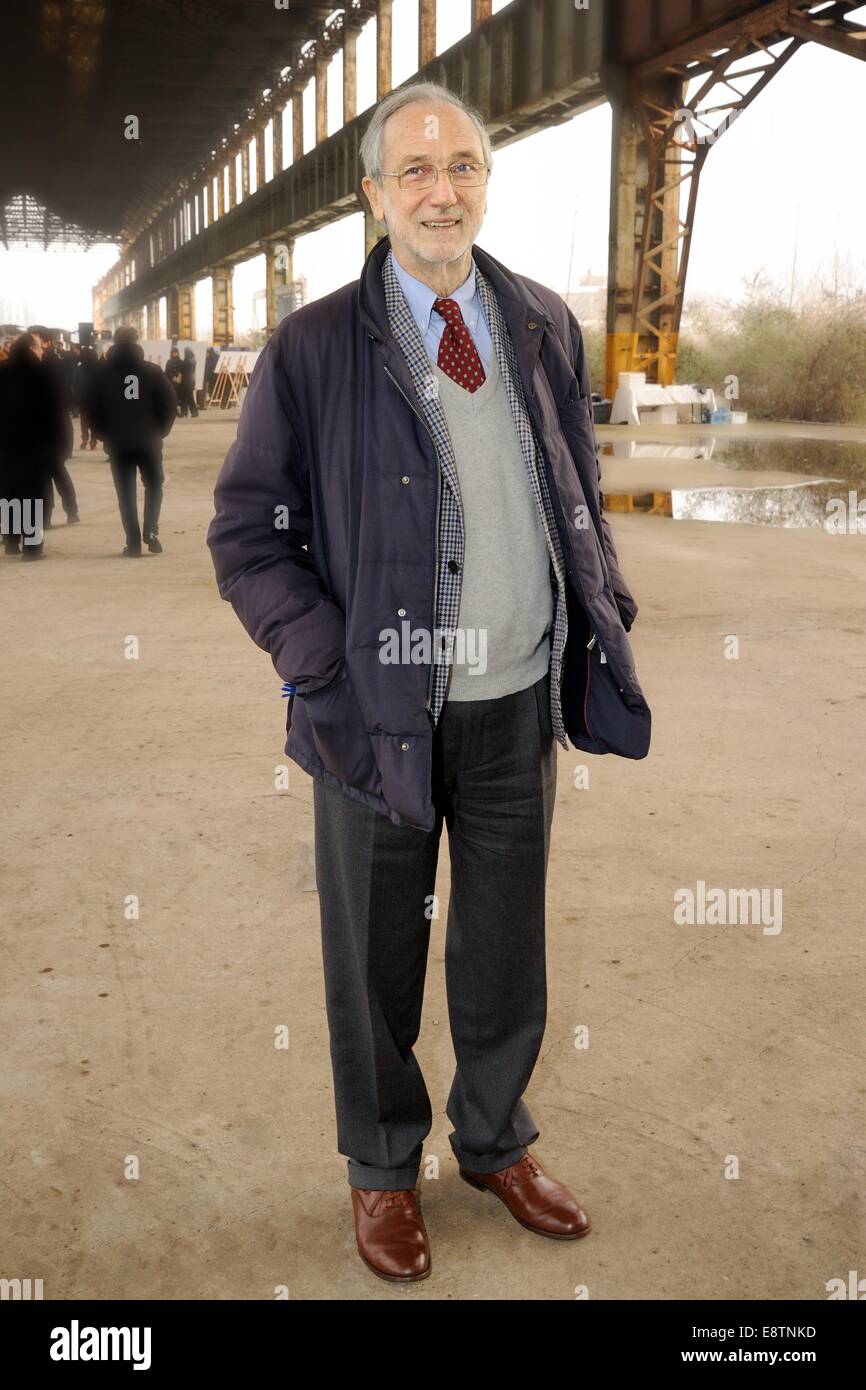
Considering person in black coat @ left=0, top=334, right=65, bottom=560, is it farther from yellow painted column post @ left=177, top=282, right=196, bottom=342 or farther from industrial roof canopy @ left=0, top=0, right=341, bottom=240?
yellow painted column post @ left=177, top=282, right=196, bottom=342

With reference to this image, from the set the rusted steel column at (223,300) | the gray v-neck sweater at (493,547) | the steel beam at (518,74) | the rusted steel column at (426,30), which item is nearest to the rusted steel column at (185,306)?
the rusted steel column at (223,300)

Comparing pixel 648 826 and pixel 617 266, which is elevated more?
pixel 617 266

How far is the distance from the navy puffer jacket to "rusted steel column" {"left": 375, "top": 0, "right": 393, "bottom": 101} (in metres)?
28.2

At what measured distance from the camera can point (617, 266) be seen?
65.6 feet

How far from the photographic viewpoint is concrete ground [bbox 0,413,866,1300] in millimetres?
2508

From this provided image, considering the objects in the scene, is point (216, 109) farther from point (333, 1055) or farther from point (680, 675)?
point (333, 1055)

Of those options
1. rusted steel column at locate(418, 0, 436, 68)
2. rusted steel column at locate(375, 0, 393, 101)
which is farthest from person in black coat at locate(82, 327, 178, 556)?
rusted steel column at locate(375, 0, 393, 101)

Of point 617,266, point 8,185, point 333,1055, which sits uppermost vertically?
point 8,185

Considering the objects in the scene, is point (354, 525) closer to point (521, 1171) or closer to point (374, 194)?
point (374, 194)

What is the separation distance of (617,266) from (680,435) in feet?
9.47

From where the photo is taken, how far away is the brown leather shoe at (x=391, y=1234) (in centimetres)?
242

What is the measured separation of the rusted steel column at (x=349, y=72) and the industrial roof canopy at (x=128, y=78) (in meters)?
0.74

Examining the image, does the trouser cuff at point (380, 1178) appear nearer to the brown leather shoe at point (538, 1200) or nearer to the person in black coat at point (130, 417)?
the brown leather shoe at point (538, 1200)

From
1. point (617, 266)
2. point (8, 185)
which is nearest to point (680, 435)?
point (617, 266)
